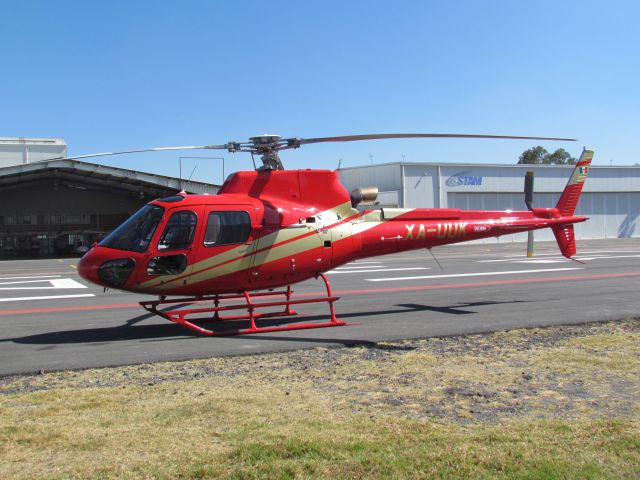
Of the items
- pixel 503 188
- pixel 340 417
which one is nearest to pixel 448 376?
pixel 340 417

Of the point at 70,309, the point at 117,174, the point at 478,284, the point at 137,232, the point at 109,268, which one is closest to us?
the point at 109,268

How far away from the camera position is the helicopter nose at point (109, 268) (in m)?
9.21

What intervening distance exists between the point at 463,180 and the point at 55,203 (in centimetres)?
3421

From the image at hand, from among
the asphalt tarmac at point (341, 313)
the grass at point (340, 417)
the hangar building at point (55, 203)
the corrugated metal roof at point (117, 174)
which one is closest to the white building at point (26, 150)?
the hangar building at point (55, 203)

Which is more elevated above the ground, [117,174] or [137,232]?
[117,174]

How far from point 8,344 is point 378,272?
544 inches

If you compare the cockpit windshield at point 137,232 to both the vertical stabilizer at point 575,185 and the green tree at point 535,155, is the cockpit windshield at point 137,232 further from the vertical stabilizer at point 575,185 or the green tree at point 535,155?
the green tree at point 535,155

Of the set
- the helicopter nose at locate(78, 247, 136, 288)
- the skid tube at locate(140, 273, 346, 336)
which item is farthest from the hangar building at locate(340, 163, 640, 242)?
the helicopter nose at locate(78, 247, 136, 288)

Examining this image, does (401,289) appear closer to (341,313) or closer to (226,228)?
(341,313)

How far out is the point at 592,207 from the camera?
56.0 meters

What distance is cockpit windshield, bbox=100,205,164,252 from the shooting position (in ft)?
30.7

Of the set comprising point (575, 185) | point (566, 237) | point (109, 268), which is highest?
point (575, 185)

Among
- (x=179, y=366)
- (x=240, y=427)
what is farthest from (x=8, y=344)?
(x=240, y=427)

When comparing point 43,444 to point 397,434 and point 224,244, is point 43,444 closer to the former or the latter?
point 397,434
